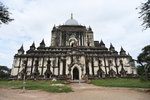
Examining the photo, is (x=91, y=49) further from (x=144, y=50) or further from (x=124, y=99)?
(x=124, y=99)

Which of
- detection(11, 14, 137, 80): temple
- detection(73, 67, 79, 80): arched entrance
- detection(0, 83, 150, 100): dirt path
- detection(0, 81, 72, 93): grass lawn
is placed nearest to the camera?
detection(0, 83, 150, 100): dirt path

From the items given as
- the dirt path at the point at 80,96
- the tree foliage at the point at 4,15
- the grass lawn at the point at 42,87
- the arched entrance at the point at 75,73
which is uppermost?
the tree foliage at the point at 4,15

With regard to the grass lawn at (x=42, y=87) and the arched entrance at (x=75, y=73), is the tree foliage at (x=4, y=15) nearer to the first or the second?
the grass lawn at (x=42, y=87)

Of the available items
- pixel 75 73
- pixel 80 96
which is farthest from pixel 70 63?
pixel 80 96

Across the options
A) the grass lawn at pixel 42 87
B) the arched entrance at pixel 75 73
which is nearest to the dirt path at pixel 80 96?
the grass lawn at pixel 42 87

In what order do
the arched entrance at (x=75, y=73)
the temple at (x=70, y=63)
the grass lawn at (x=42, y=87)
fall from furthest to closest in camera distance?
the temple at (x=70, y=63), the arched entrance at (x=75, y=73), the grass lawn at (x=42, y=87)

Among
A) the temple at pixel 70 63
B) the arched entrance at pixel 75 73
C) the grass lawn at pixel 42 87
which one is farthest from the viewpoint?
the temple at pixel 70 63

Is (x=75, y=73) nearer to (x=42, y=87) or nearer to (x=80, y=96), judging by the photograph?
(x=42, y=87)

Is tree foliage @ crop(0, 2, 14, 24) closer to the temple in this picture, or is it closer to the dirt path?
the dirt path

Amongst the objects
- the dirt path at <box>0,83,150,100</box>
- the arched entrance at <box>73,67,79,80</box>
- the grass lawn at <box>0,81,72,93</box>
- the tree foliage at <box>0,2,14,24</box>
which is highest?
the tree foliage at <box>0,2,14,24</box>

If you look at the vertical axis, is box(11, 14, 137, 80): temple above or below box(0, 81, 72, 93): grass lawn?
above

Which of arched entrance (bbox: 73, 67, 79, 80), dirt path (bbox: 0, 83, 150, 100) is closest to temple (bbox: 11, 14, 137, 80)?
arched entrance (bbox: 73, 67, 79, 80)

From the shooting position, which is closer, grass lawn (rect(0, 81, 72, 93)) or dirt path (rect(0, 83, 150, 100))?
dirt path (rect(0, 83, 150, 100))

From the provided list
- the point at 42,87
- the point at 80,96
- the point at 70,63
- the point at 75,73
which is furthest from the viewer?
the point at 70,63
